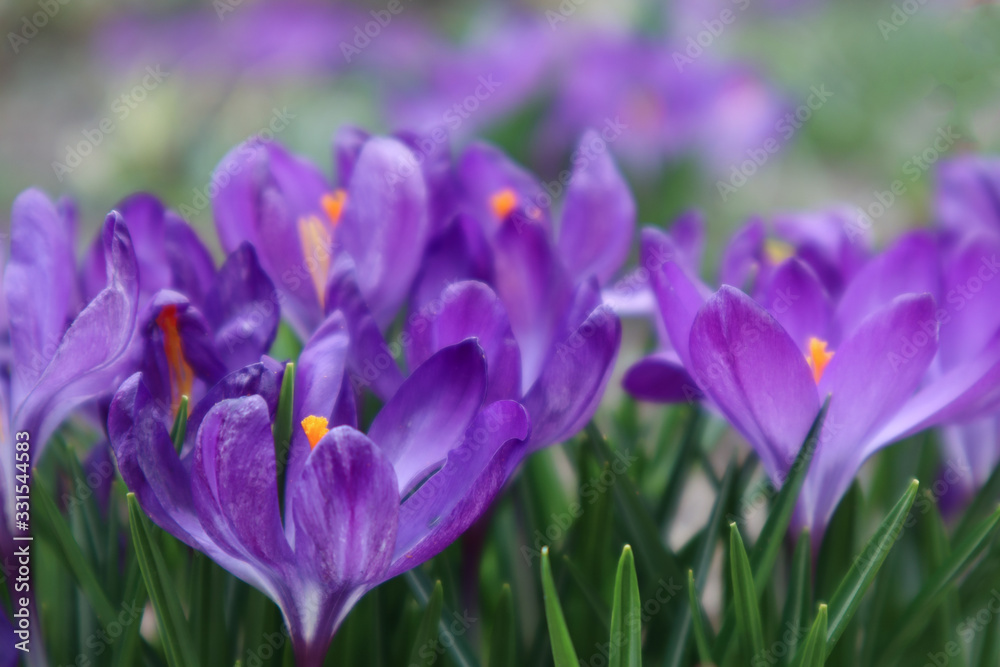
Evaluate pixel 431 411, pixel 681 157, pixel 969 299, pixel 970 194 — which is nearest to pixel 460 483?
pixel 431 411

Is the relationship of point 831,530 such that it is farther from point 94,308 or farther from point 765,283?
point 94,308

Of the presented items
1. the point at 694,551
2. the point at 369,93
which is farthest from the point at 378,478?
the point at 369,93

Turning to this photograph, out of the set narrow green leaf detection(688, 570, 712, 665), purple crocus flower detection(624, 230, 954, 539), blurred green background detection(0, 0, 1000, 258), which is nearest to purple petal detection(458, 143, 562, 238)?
purple crocus flower detection(624, 230, 954, 539)

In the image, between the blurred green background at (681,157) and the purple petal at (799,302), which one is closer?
the purple petal at (799,302)

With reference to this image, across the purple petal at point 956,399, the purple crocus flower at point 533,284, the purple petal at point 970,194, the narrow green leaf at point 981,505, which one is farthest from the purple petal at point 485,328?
the purple petal at point 970,194

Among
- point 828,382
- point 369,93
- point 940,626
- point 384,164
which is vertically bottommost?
point 940,626

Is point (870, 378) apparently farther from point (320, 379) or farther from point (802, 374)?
point (320, 379)

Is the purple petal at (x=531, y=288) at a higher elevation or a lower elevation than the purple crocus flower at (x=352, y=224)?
lower

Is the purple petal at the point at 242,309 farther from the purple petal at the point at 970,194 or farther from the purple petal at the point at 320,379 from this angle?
the purple petal at the point at 970,194
